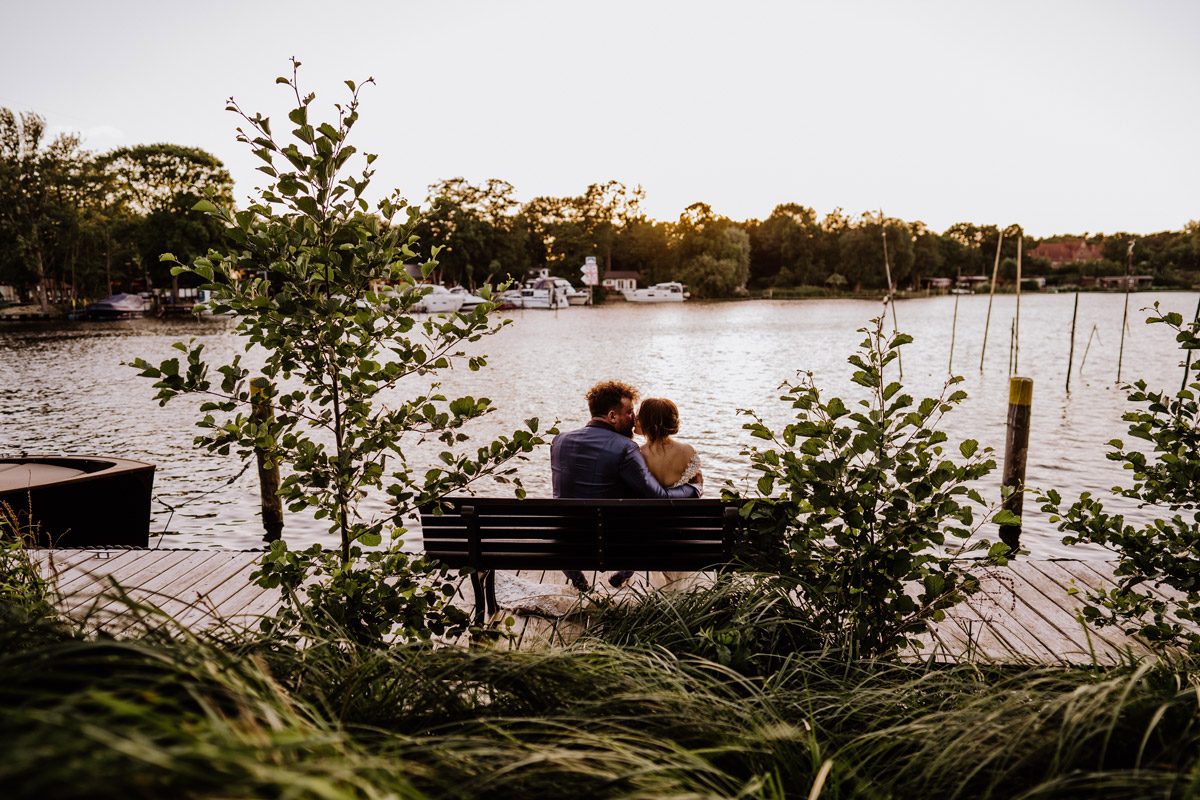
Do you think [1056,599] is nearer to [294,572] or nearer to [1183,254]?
[294,572]

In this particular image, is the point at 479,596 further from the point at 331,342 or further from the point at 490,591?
the point at 331,342

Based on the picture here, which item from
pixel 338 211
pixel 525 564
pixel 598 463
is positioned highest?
pixel 338 211

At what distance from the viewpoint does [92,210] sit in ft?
189

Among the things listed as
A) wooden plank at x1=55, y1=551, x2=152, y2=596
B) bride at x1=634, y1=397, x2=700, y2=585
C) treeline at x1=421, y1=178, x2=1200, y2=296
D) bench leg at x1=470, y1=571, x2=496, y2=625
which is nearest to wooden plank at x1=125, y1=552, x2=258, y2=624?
wooden plank at x1=55, y1=551, x2=152, y2=596

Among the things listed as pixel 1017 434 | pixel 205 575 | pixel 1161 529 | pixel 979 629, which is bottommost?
pixel 205 575

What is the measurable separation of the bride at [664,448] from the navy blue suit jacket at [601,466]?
6.4 inches

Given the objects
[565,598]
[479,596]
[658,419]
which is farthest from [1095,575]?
[479,596]

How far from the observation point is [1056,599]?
5090mm

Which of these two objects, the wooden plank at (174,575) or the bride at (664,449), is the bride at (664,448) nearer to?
the bride at (664,449)

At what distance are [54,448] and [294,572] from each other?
1396cm

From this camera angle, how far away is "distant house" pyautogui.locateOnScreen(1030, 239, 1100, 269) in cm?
14025

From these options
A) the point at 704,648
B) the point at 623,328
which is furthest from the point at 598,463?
the point at 623,328

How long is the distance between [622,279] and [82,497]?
96.4m

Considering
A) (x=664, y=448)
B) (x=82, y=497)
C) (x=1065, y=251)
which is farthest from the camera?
(x=1065, y=251)
